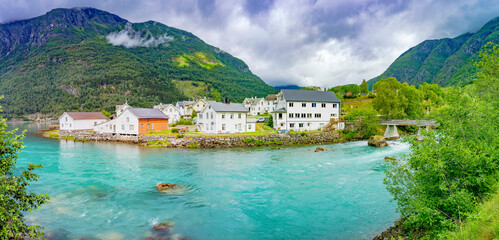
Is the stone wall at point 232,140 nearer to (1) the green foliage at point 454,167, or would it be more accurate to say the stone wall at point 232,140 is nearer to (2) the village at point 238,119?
(2) the village at point 238,119

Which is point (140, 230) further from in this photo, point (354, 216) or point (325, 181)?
point (325, 181)

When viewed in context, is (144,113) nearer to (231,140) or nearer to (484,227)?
(231,140)

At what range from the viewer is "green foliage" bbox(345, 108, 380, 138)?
5066cm

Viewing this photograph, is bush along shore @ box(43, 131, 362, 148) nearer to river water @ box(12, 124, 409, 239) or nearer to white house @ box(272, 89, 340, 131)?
white house @ box(272, 89, 340, 131)

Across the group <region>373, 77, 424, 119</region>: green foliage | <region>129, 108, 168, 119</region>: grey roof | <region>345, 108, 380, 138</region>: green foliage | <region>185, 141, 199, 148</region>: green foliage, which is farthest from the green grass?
<region>373, 77, 424, 119</region>: green foliage

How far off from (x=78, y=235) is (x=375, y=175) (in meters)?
22.0

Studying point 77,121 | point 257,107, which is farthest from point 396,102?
point 77,121

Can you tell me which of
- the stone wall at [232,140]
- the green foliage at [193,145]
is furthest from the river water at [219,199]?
the stone wall at [232,140]

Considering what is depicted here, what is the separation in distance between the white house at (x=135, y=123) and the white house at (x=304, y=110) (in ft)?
82.3

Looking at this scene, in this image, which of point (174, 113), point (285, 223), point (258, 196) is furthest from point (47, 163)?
point (174, 113)

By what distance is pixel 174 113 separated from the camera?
285 feet

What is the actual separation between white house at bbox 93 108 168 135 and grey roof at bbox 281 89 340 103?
27.8 metres

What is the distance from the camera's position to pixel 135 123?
51.1 m

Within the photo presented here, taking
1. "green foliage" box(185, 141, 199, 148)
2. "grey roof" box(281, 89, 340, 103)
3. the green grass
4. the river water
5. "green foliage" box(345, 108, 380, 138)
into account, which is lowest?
the river water
